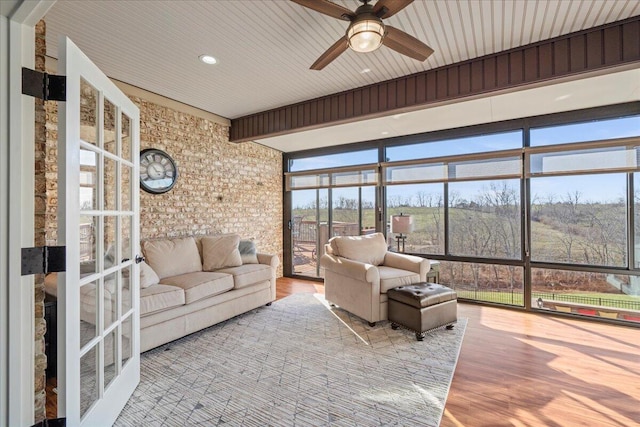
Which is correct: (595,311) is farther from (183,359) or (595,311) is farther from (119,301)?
(119,301)

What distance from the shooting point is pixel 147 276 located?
2896 mm

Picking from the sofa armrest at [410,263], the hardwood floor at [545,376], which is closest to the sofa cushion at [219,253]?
the hardwood floor at [545,376]

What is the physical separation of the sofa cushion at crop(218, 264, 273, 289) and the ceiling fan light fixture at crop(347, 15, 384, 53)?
8.93 ft

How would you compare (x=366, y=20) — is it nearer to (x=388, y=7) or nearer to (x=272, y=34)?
(x=388, y=7)

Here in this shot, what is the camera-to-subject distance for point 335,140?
512 centimetres

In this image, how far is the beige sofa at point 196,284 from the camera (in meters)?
2.72

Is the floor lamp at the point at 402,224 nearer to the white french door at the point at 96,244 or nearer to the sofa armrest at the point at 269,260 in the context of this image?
the sofa armrest at the point at 269,260

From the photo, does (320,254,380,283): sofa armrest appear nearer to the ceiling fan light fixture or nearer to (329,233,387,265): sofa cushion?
(329,233,387,265): sofa cushion

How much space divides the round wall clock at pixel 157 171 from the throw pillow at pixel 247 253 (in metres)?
1.20

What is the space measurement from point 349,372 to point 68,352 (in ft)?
6.07

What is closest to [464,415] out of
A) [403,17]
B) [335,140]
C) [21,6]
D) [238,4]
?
[403,17]

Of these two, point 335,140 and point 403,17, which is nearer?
point 403,17

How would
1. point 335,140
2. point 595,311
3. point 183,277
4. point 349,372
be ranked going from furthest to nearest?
point 335,140 < point 595,311 < point 183,277 < point 349,372

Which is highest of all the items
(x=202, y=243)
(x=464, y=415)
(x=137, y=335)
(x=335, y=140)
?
(x=335, y=140)
